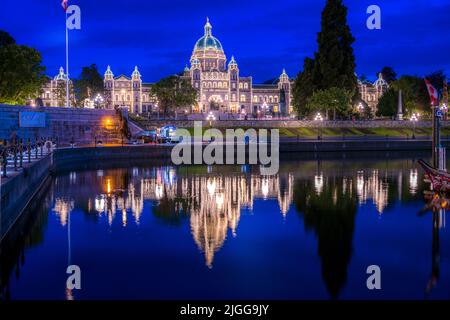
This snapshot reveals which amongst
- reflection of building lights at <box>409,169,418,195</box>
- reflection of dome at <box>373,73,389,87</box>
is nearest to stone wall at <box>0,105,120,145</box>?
reflection of building lights at <box>409,169,418,195</box>

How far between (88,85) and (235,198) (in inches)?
3875

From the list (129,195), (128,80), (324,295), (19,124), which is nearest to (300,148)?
(19,124)

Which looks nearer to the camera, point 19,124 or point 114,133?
point 19,124

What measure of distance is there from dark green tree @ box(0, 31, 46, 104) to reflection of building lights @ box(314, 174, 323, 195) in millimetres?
38927

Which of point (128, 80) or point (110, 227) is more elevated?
point (128, 80)

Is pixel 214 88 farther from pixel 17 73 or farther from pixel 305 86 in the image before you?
pixel 17 73

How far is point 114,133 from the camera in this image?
7250cm

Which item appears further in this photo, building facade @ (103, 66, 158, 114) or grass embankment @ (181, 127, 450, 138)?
building facade @ (103, 66, 158, 114)

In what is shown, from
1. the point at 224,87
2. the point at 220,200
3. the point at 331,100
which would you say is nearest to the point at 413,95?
the point at 331,100

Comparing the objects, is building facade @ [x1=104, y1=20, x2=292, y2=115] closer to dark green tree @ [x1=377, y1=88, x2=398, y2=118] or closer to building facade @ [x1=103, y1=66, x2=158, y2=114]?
building facade @ [x1=103, y1=66, x2=158, y2=114]

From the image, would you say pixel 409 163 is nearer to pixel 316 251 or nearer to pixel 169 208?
pixel 169 208

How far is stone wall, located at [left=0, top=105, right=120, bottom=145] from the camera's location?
1944 inches

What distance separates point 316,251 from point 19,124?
40.7 metres
